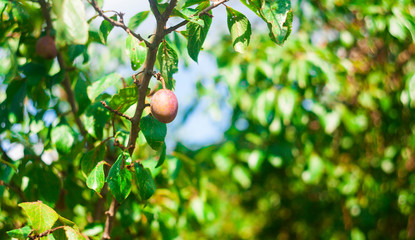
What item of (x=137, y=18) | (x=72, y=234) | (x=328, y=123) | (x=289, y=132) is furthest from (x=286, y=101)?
(x=72, y=234)

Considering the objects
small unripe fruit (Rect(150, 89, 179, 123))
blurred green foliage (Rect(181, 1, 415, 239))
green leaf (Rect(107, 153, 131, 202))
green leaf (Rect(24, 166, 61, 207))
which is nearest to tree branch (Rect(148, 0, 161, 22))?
small unripe fruit (Rect(150, 89, 179, 123))

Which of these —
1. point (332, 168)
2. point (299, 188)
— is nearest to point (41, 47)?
point (332, 168)

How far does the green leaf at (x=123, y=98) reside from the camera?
621mm

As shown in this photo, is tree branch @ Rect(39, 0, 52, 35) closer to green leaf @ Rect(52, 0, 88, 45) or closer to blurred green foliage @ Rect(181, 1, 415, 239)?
green leaf @ Rect(52, 0, 88, 45)

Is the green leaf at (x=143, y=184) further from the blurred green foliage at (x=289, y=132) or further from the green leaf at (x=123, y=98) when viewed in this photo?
the blurred green foliage at (x=289, y=132)

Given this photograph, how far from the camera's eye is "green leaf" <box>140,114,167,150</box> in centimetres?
62

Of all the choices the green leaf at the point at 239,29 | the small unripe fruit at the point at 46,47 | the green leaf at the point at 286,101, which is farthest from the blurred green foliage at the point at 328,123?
the green leaf at the point at 239,29

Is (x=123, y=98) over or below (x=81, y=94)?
over

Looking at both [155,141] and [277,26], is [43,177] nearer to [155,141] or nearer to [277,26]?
[155,141]

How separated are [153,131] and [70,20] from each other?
0.84 feet

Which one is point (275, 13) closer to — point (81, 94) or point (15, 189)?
point (81, 94)

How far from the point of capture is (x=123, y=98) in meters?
0.63

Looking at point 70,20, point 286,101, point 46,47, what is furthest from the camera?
point 286,101

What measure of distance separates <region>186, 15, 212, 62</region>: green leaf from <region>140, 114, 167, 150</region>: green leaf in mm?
134
